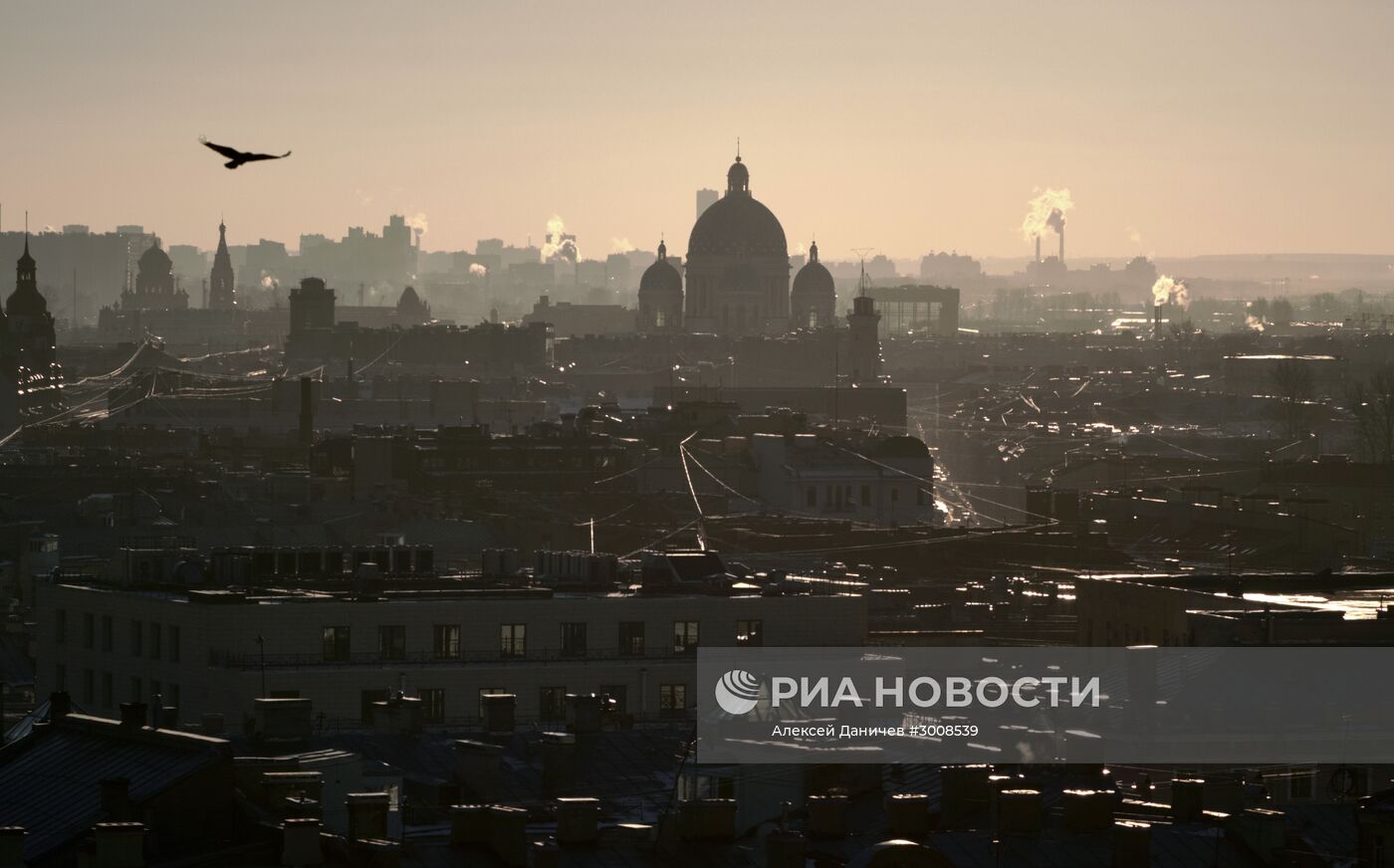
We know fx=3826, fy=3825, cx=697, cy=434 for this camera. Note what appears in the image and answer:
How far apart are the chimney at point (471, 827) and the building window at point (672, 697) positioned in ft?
35.2

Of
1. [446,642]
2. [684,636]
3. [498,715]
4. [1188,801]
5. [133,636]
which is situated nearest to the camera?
[1188,801]

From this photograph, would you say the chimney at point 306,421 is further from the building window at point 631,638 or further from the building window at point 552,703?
the building window at point 552,703

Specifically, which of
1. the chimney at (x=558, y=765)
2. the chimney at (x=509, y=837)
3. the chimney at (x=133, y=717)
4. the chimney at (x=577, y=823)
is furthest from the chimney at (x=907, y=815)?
the chimney at (x=133, y=717)

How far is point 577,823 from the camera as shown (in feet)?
72.2

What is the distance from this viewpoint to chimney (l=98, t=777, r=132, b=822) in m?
20.4

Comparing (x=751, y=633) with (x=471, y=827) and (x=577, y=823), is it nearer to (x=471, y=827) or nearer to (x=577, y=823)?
(x=577, y=823)

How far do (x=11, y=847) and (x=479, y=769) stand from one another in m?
6.02

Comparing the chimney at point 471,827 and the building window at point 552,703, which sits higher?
the chimney at point 471,827

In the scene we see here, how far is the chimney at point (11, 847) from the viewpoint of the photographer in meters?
19.5

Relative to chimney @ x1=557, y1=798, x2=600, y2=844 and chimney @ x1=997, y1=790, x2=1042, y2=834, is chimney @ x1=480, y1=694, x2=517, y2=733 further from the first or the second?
chimney @ x1=997, y1=790, x2=1042, y2=834

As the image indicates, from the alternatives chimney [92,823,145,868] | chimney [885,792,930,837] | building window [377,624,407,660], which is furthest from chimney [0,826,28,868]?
building window [377,624,407,660]

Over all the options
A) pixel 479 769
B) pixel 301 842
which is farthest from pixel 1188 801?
pixel 301 842

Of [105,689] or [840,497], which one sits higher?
[105,689]

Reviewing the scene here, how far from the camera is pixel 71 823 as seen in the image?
2081 centimetres
